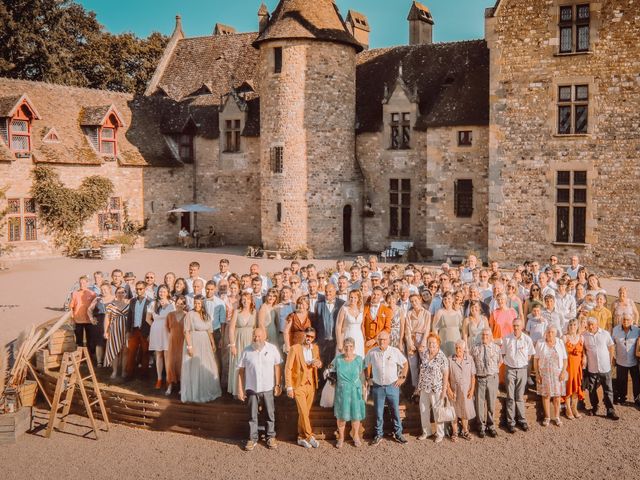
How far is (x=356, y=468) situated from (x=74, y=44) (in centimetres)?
4272

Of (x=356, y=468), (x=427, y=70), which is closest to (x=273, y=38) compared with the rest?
(x=427, y=70)

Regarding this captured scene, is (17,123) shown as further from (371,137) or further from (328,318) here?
(328,318)

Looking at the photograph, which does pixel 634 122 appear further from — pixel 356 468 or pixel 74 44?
pixel 74 44

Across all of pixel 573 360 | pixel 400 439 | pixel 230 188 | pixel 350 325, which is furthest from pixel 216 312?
pixel 230 188

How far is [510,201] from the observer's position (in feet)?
80.4

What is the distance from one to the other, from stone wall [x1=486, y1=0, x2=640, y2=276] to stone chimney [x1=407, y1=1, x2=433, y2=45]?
32.4 feet

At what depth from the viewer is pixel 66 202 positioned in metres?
28.7

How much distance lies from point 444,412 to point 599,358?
2.76m

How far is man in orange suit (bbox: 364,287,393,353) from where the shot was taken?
11.0 m

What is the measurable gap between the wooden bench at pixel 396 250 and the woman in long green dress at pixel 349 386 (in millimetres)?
17895

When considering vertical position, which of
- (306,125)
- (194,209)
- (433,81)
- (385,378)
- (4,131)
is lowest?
(385,378)

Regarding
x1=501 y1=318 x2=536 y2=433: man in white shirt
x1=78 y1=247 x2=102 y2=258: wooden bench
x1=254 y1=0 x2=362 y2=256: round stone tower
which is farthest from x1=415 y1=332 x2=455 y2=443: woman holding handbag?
x1=78 y1=247 x2=102 y2=258: wooden bench

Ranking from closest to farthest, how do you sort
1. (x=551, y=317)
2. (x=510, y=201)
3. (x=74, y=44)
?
1. (x=551, y=317)
2. (x=510, y=201)
3. (x=74, y=44)

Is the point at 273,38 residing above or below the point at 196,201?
above
